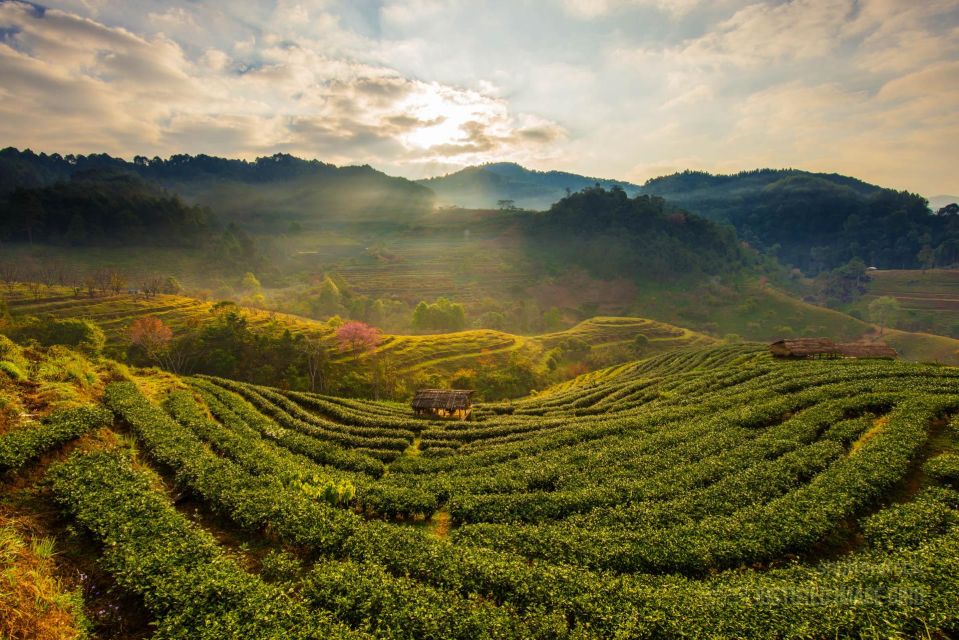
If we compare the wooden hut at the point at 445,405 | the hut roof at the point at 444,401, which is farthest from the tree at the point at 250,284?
the wooden hut at the point at 445,405

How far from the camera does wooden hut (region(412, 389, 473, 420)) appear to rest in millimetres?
50500

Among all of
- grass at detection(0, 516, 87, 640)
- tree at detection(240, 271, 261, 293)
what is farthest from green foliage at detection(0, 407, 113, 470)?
tree at detection(240, 271, 261, 293)

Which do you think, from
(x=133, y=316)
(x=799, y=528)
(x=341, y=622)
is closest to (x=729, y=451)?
(x=799, y=528)

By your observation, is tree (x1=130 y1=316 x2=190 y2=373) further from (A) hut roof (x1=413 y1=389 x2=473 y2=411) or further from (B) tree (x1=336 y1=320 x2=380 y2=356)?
(A) hut roof (x1=413 y1=389 x2=473 y2=411)

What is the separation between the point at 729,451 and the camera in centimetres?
2952

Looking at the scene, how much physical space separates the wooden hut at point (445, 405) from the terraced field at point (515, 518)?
11244mm

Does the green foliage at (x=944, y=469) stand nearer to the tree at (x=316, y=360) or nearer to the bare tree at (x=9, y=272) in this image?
the tree at (x=316, y=360)

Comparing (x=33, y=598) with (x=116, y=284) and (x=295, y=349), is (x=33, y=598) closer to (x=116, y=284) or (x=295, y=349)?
(x=295, y=349)

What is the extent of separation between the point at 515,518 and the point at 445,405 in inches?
1135

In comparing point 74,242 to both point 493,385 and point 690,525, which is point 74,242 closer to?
point 493,385

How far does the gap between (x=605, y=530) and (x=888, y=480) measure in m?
17.1

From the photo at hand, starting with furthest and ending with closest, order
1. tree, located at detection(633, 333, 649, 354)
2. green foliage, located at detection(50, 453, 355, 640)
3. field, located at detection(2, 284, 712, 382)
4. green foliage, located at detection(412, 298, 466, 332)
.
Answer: green foliage, located at detection(412, 298, 466, 332) → tree, located at detection(633, 333, 649, 354) → field, located at detection(2, 284, 712, 382) → green foliage, located at detection(50, 453, 355, 640)

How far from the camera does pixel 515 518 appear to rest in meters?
22.2

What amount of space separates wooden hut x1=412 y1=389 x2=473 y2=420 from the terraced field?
443 inches
